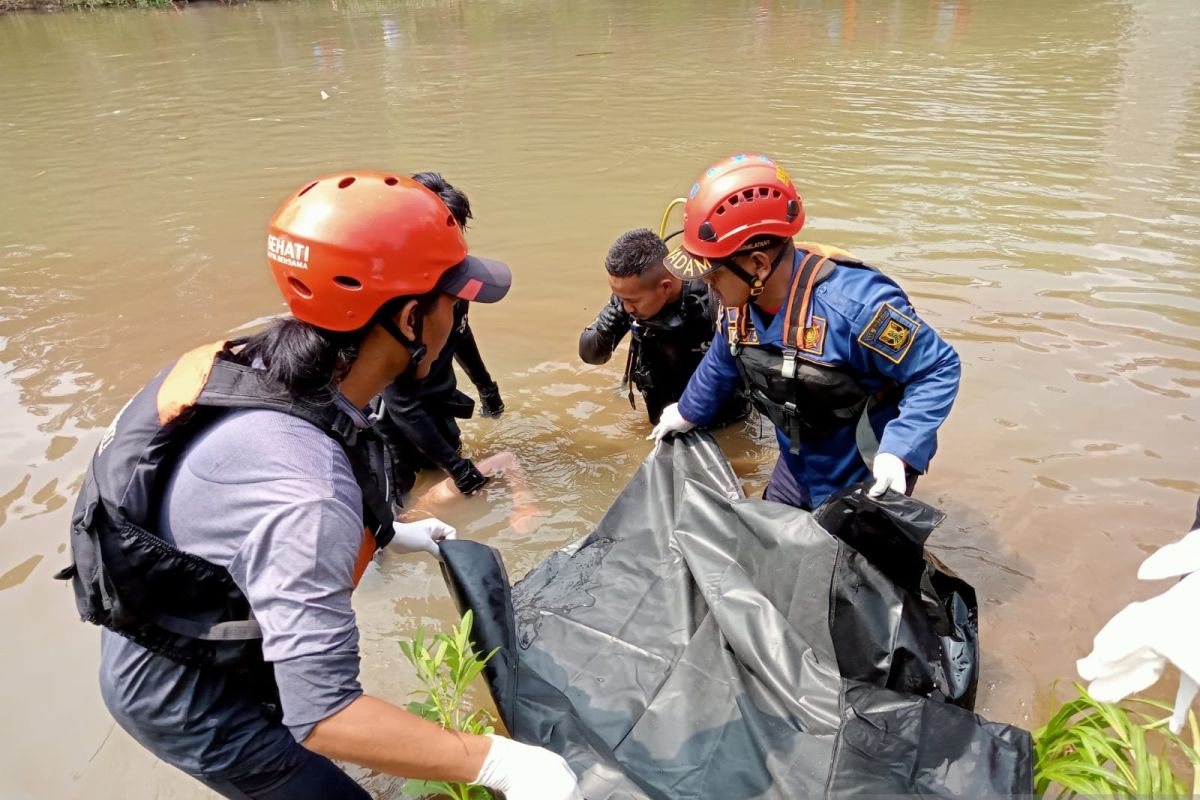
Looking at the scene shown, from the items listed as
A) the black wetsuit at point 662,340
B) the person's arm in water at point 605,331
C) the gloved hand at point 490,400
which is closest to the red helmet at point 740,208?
the black wetsuit at point 662,340

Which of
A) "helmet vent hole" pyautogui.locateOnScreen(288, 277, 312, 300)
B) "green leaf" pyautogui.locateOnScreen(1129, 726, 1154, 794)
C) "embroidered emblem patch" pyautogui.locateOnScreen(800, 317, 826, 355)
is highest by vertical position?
"helmet vent hole" pyautogui.locateOnScreen(288, 277, 312, 300)

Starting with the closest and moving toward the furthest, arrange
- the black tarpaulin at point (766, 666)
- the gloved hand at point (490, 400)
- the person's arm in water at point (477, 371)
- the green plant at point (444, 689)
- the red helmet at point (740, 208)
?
1. the green plant at point (444, 689)
2. the black tarpaulin at point (766, 666)
3. the red helmet at point (740, 208)
4. the person's arm in water at point (477, 371)
5. the gloved hand at point (490, 400)

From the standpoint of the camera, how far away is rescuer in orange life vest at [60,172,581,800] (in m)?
1.34

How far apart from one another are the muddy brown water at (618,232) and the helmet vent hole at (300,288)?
1724 mm

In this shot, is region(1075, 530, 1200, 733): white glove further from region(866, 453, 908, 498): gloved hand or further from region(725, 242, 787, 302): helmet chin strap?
region(725, 242, 787, 302): helmet chin strap

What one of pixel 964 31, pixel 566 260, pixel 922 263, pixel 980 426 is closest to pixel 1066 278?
pixel 922 263

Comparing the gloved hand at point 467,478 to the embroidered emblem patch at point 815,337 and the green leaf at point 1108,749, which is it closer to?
the embroidered emblem patch at point 815,337

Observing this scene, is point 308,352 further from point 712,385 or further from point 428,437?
point 428,437

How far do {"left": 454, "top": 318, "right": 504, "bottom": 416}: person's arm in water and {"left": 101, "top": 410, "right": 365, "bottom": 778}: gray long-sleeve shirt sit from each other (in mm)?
2308

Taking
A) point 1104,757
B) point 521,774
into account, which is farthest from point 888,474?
point 521,774

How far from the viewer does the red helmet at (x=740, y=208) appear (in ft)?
8.03

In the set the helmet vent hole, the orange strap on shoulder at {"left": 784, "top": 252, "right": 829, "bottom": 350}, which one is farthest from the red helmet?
the helmet vent hole

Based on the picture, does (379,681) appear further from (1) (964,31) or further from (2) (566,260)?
(1) (964,31)

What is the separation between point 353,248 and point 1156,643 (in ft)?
5.59
